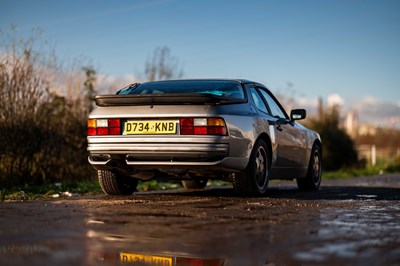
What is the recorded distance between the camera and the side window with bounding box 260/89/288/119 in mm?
9320

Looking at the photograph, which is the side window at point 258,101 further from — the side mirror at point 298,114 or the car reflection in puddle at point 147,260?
the car reflection in puddle at point 147,260

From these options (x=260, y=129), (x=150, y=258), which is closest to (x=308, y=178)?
(x=260, y=129)

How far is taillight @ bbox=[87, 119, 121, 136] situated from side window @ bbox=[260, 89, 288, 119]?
8.10 ft

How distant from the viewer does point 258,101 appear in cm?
885

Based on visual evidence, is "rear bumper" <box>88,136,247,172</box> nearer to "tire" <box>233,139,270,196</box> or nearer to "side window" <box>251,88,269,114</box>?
"tire" <box>233,139,270,196</box>

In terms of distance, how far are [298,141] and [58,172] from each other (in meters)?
4.71

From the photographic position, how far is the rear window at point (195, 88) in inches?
322

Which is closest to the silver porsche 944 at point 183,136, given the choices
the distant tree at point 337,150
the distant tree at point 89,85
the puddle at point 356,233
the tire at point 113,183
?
the tire at point 113,183

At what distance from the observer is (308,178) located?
10.6m

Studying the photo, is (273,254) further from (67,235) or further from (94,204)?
(94,204)

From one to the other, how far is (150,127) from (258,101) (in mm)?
1961

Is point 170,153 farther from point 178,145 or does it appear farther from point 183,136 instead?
point 183,136

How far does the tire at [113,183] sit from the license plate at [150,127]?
0.95m

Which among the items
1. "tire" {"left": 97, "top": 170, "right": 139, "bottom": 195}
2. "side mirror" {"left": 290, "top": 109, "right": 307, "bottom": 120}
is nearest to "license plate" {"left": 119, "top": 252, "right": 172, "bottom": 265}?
"tire" {"left": 97, "top": 170, "right": 139, "bottom": 195}
